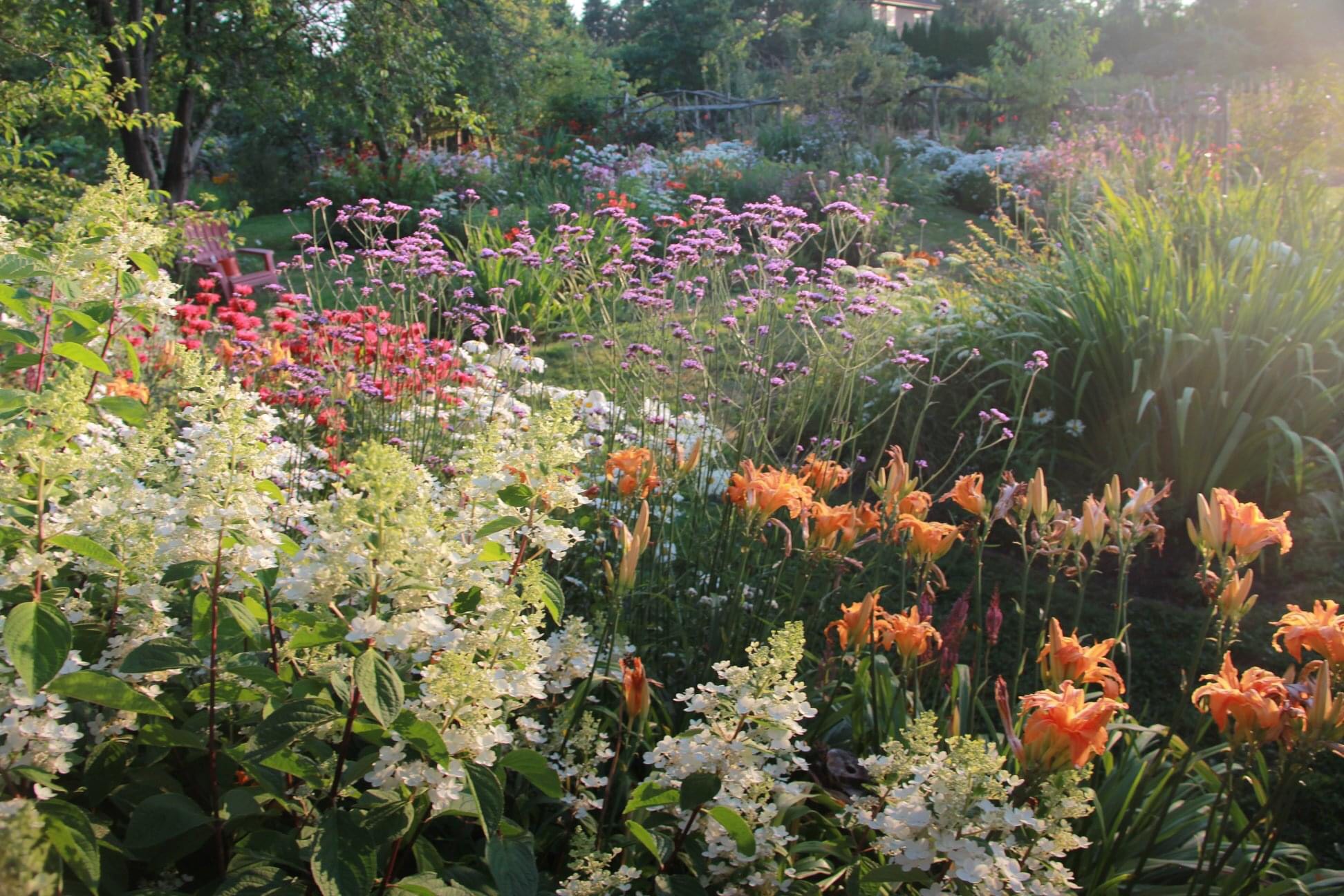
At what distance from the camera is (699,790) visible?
1.45 metres

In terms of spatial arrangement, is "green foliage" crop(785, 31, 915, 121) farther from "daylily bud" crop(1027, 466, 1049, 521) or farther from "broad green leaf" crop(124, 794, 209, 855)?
"broad green leaf" crop(124, 794, 209, 855)

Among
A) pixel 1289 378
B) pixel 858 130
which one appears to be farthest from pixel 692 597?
pixel 858 130

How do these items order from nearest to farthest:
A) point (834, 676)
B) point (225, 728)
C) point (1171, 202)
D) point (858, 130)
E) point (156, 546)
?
point (156, 546) → point (225, 728) → point (834, 676) → point (1171, 202) → point (858, 130)

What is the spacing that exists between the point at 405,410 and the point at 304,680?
2.89 meters

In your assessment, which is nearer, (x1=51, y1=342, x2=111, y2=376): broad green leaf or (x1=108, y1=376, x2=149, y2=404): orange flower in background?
(x1=51, y1=342, x2=111, y2=376): broad green leaf

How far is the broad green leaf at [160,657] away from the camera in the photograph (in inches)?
50.0

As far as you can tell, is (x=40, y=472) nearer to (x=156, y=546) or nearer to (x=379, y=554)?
(x=156, y=546)

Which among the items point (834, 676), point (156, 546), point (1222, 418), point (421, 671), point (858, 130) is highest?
point (858, 130)

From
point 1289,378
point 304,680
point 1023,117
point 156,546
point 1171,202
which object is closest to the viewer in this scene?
point 304,680

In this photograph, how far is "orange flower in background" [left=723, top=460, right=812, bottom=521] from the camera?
6.92 feet

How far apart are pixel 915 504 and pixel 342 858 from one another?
1.44m

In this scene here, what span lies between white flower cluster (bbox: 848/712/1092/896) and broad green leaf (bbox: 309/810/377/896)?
696 millimetres

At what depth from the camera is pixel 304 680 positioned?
1.29 meters

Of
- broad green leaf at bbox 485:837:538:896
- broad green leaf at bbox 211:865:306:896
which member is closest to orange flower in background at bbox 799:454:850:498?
broad green leaf at bbox 485:837:538:896
